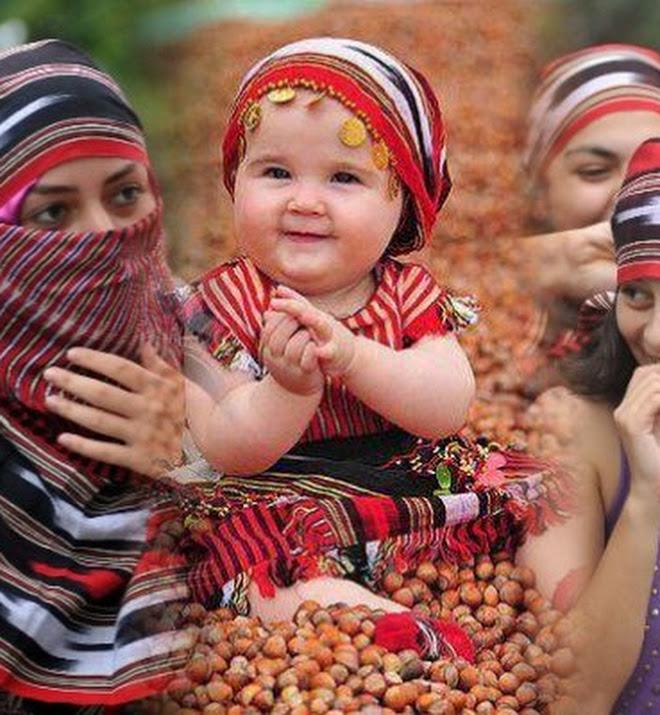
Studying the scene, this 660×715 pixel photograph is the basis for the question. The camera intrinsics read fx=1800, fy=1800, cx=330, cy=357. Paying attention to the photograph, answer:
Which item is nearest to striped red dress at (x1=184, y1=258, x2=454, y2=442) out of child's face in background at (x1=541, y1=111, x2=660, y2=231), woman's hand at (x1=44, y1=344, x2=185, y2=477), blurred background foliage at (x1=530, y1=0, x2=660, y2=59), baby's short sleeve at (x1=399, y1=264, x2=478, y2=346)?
baby's short sleeve at (x1=399, y1=264, x2=478, y2=346)

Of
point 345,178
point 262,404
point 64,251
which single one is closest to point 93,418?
point 64,251

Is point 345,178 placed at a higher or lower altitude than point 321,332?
higher

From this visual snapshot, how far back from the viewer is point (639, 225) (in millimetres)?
1709

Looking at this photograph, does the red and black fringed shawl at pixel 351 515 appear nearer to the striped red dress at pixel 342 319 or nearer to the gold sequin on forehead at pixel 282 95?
the striped red dress at pixel 342 319

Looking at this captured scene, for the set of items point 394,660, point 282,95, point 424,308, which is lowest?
point 394,660

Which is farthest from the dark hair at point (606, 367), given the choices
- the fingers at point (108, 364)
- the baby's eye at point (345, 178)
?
the fingers at point (108, 364)

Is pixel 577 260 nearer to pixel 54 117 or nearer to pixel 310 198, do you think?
pixel 310 198

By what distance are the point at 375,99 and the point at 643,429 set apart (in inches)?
15.9

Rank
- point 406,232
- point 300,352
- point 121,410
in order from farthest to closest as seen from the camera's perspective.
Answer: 1. point 121,410
2. point 406,232
3. point 300,352

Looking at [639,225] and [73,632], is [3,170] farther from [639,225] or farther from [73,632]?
[639,225]

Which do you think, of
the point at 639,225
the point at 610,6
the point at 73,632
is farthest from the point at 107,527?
the point at 610,6

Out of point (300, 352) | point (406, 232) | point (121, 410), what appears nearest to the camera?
point (300, 352)

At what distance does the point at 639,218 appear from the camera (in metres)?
1.71

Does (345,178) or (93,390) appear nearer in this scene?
(345,178)
